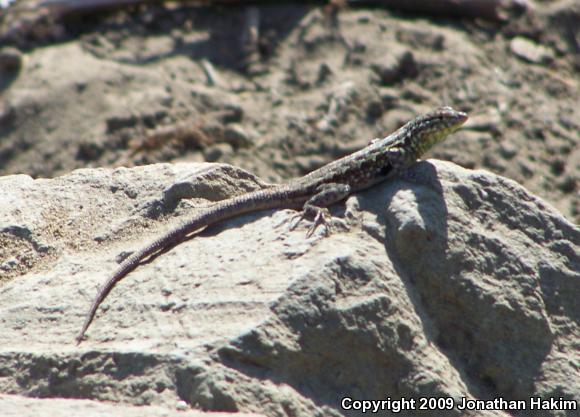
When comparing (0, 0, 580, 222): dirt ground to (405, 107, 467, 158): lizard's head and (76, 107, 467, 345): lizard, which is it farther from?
(76, 107, 467, 345): lizard

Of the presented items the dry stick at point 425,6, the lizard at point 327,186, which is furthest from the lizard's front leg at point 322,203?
the dry stick at point 425,6

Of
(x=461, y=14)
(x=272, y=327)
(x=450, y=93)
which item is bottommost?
(x=272, y=327)

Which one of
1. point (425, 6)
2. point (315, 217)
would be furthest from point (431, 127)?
point (425, 6)

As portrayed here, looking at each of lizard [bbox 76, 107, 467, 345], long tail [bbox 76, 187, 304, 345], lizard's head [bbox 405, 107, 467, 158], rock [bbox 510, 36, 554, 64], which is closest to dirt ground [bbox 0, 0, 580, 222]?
rock [bbox 510, 36, 554, 64]

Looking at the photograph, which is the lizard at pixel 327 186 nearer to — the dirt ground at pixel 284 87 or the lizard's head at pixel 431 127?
the lizard's head at pixel 431 127

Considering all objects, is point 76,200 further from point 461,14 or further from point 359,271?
point 461,14

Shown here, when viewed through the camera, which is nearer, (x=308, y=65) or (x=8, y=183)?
(x=8, y=183)

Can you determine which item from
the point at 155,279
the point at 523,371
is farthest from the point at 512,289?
the point at 155,279
